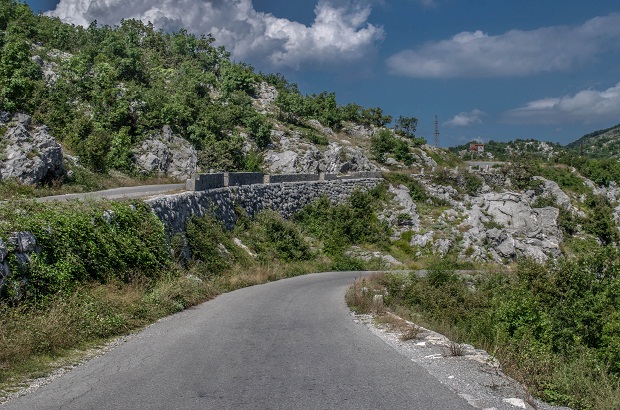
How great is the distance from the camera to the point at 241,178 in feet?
109

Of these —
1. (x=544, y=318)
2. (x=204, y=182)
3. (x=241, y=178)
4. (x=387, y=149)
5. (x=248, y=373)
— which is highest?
(x=387, y=149)

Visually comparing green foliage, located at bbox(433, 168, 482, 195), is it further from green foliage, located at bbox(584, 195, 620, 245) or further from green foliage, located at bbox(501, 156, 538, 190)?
green foliage, located at bbox(584, 195, 620, 245)

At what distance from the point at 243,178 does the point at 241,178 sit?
1.26 feet

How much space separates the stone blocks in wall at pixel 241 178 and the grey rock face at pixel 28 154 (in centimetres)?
854

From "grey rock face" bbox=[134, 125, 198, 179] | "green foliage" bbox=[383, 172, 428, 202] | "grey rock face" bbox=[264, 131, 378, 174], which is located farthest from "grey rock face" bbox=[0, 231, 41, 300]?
"green foliage" bbox=[383, 172, 428, 202]

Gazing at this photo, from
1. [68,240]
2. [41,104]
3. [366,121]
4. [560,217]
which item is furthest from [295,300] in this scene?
[366,121]

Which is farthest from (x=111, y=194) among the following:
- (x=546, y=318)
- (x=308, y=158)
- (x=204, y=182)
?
(x=308, y=158)

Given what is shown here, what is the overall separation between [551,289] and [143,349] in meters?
13.6

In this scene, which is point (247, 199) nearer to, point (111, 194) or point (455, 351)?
point (111, 194)

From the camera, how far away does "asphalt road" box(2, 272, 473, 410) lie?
271 inches

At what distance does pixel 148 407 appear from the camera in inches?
262

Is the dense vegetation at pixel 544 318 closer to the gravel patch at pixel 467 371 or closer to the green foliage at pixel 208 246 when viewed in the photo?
the gravel patch at pixel 467 371

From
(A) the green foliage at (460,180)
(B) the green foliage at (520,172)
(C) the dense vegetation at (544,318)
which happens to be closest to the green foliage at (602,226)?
(B) the green foliage at (520,172)

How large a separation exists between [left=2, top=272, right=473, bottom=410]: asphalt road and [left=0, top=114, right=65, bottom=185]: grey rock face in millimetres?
15858
